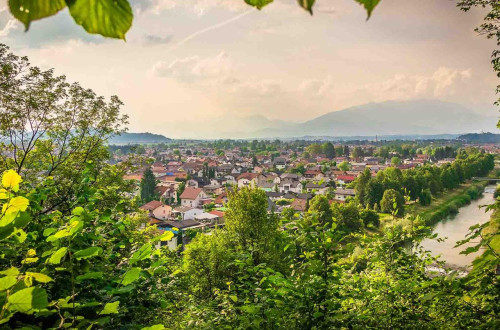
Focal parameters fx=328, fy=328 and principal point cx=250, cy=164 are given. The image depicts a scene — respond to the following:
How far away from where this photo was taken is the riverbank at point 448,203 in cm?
3074

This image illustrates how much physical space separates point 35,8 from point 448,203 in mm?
41828

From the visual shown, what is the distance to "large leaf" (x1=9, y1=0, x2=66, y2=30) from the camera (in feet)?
1.17

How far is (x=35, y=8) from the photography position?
0.36m

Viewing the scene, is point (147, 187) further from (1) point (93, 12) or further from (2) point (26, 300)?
(1) point (93, 12)

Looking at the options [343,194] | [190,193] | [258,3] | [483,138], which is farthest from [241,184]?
[483,138]

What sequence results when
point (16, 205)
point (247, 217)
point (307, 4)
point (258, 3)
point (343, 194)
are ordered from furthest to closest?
point (343, 194)
point (247, 217)
point (16, 205)
point (258, 3)
point (307, 4)

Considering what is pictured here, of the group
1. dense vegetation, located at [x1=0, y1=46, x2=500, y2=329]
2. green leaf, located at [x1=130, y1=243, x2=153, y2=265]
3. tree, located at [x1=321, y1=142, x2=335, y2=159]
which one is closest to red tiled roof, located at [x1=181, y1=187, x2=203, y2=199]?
dense vegetation, located at [x1=0, y1=46, x2=500, y2=329]

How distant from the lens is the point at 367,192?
1396 inches

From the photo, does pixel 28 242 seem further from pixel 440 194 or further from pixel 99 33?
pixel 440 194

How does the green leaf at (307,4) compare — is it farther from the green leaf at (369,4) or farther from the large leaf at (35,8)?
the large leaf at (35,8)

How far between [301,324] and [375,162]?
92.3 meters

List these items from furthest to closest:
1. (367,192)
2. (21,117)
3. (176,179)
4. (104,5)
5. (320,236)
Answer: (176,179)
(367,192)
(21,117)
(320,236)
(104,5)

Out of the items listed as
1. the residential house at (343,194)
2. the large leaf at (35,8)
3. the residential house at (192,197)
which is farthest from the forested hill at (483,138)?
the large leaf at (35,8)

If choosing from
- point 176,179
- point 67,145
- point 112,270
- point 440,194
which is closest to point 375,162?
point 440,194
